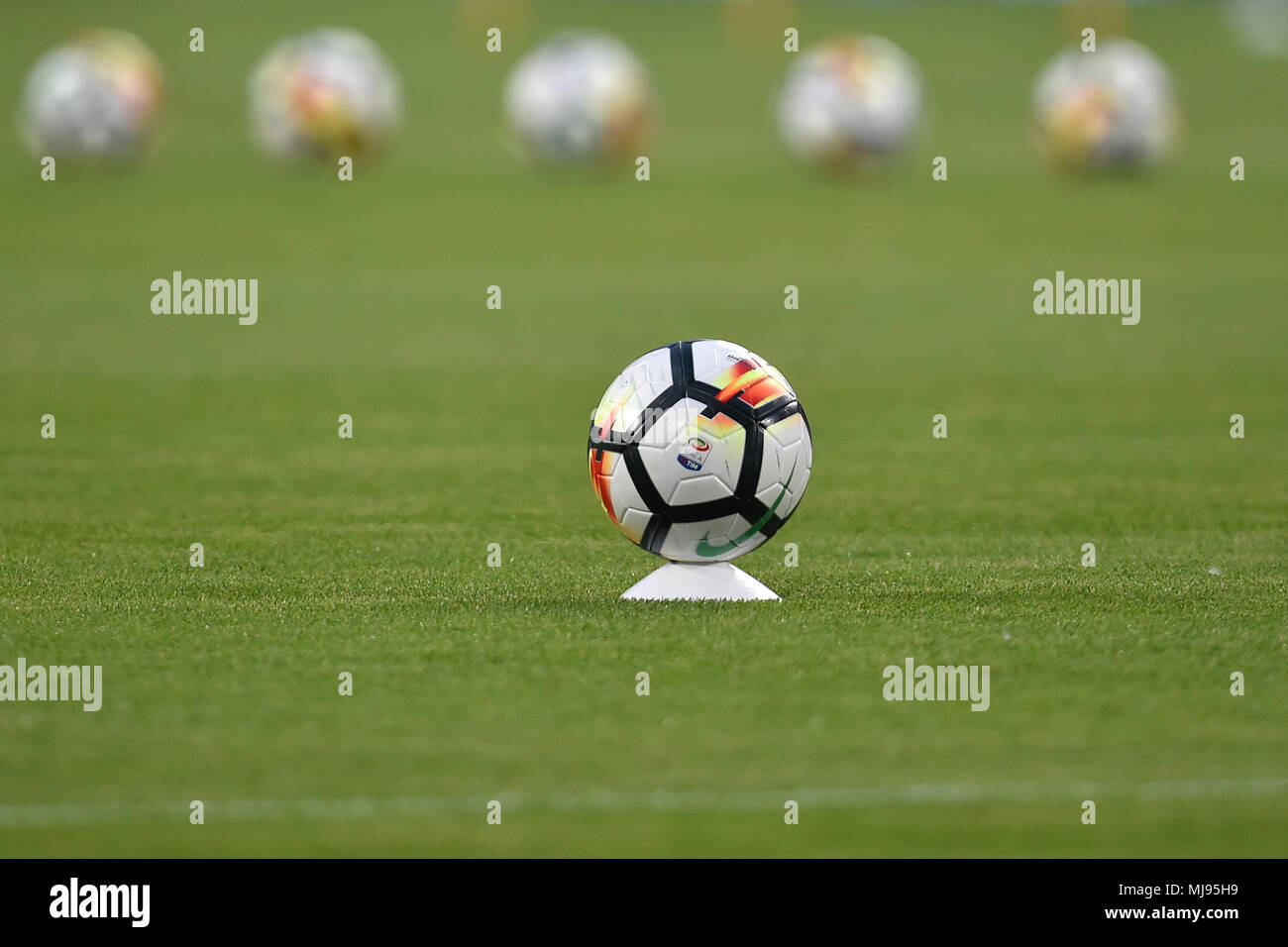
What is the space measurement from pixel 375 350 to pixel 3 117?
28.0 metres

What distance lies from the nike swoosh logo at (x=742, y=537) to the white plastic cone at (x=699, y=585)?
5.6 inches

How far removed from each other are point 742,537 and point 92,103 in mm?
31168

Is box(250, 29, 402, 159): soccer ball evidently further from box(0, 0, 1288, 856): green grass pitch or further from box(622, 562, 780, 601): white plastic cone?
box(622, 562, 780, 601): white plastic cone

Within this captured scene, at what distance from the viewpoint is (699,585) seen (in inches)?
438

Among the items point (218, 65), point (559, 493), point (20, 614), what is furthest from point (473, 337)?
point (218, 65)

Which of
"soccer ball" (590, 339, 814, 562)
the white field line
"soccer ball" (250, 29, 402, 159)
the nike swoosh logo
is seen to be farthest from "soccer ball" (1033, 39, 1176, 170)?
the white field line

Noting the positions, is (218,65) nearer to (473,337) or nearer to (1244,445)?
(473,337)

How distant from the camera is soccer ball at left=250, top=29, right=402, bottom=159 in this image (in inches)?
1545

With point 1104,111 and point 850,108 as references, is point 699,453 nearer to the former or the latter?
point 850,108

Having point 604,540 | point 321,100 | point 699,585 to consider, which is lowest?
point 699,585

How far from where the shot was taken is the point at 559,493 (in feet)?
49.6

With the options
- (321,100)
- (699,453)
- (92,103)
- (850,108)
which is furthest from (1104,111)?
(699,453)

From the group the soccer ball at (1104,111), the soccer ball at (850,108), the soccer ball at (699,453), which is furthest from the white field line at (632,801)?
the soccer ball at (1104,111)

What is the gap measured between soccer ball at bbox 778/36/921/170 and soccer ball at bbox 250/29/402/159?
8.25 meters
